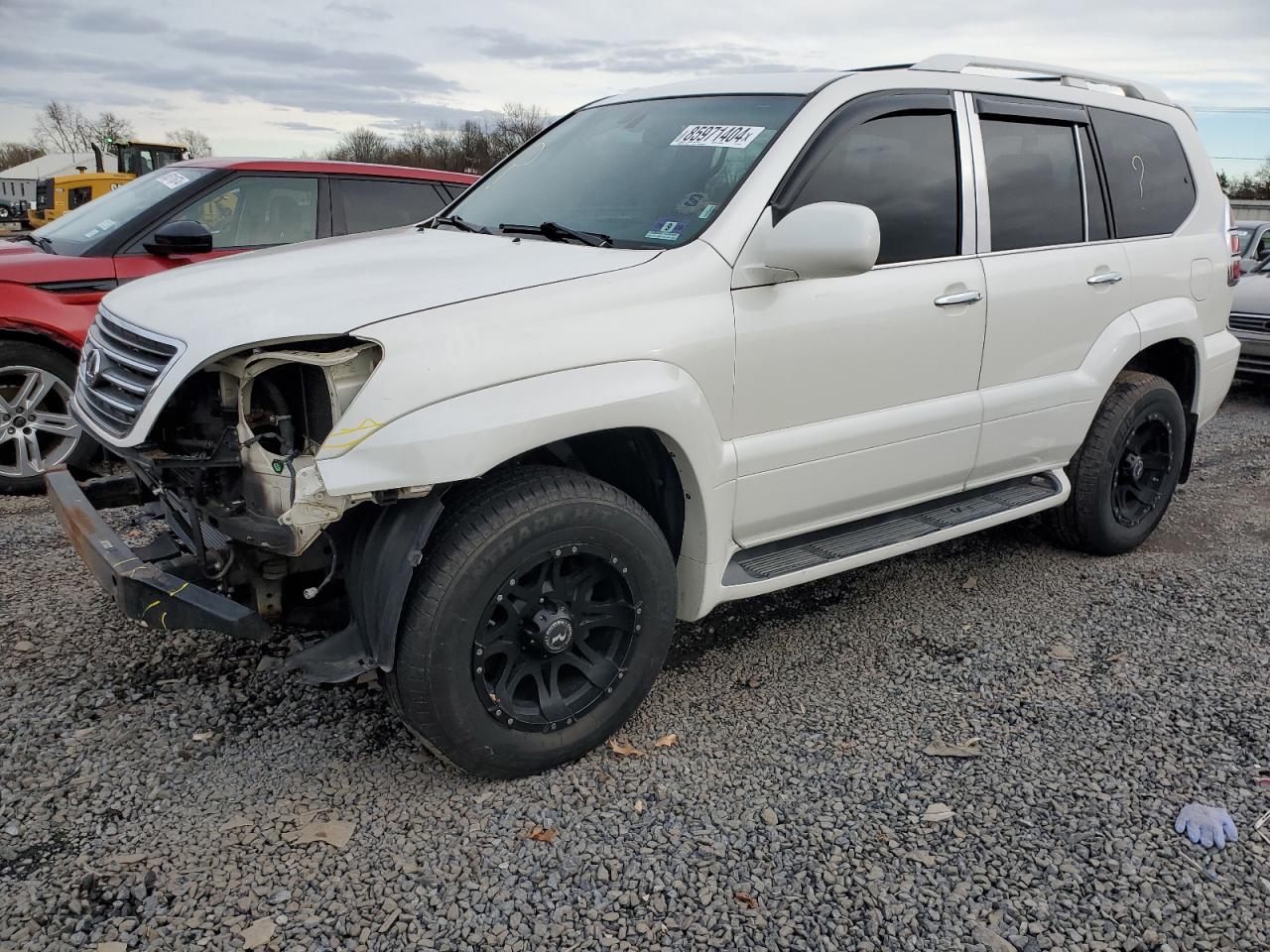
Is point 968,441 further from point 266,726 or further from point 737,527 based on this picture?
point 266,726

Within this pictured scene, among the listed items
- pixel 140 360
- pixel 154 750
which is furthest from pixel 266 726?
pixel 140 360

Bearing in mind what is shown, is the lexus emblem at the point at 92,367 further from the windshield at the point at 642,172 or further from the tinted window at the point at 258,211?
the tinted window at the point at 258,211

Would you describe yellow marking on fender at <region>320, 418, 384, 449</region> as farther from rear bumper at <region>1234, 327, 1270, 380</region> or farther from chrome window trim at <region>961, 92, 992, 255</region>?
rear bumper at <region>1234, 327, 1270, 380</region>

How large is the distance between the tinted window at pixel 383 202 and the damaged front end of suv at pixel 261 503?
351 centimetres

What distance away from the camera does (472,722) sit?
2.65 meters

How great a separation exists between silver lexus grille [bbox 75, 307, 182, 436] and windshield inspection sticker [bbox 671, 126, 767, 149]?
1.77m

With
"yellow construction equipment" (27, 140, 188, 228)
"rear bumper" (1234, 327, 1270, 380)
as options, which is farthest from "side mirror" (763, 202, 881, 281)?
"yellow construction equipment" (27, 140, 188, 228)

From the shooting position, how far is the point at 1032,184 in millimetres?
3877

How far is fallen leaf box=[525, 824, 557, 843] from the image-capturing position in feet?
8.55

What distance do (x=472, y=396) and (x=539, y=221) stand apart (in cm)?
118

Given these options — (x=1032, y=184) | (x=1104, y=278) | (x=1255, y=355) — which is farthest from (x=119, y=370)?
(x=1255, y=355)

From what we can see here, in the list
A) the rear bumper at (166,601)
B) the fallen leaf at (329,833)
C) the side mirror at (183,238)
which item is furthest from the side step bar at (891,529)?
the side mirror at (183,238)

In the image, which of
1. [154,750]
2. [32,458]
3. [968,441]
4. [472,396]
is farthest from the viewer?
[32,458]

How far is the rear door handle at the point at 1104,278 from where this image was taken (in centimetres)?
400
